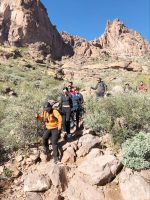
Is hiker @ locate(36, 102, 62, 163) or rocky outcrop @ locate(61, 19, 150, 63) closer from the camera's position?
hiker @ locate(36, 102, 62, 163)

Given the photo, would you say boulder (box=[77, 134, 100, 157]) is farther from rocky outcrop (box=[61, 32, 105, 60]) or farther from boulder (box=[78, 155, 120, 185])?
rocky outcrop (box=[61, 32, 105, 60])

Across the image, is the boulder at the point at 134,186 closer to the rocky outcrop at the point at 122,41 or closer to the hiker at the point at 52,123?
the hiker at the point at 52,123

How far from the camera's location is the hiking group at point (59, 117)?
345 inches

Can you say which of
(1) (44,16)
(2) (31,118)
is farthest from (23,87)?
(1) (44,16)

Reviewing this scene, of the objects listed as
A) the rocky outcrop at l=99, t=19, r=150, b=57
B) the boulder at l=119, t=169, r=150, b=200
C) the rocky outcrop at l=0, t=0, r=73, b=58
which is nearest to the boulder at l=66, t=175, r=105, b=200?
the boulder at l=119, t=169, r=150, b=200

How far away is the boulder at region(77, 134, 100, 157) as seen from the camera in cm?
900

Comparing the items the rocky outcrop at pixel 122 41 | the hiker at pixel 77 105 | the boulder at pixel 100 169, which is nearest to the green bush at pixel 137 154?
the boulder at pixel 100 169

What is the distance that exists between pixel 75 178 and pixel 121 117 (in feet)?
11.2

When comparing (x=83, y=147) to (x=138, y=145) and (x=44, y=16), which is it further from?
(x=44, y=16)

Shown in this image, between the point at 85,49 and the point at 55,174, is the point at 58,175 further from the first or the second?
the point at 85,49

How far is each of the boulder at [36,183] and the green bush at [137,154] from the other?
2.15m

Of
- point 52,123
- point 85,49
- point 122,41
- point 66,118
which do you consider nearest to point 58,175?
point 52,123

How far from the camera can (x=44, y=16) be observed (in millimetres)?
101062

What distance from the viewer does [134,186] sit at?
7316 mm
